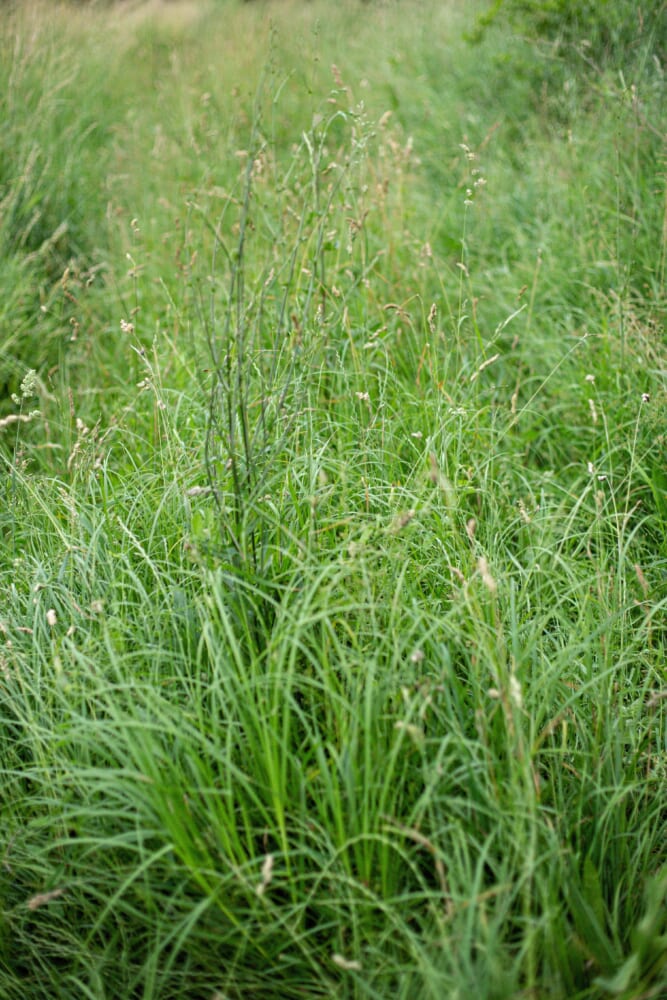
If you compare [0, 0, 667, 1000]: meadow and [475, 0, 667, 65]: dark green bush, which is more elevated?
[475, 0, 667, 65]: dark green bush

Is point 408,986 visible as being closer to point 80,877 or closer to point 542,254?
point 80,877

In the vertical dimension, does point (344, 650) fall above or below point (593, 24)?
below

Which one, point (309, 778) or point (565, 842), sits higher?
point (309, 778)

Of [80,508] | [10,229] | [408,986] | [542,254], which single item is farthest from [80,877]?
[10,229]

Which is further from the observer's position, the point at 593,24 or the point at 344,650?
the point at 593,24

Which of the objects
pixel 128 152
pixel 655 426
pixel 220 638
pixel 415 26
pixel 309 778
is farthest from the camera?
pixel 415 26

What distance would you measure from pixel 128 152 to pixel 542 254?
117 inches

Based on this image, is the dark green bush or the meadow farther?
the dark green bush

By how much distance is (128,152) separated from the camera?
5297 mm

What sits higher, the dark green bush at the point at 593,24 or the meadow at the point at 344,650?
the dark green bush at the point at 593,24

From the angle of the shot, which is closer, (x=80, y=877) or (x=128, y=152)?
(x=80, y=877)

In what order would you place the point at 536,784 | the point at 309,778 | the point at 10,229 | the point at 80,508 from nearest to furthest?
the point at 536,784 < the point at 309,778 < the point at 80,508 < the point at 10,229

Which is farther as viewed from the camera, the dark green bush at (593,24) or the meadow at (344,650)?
the dark green bush at (593,24)

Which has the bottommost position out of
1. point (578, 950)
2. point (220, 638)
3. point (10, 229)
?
point (578, 950)
